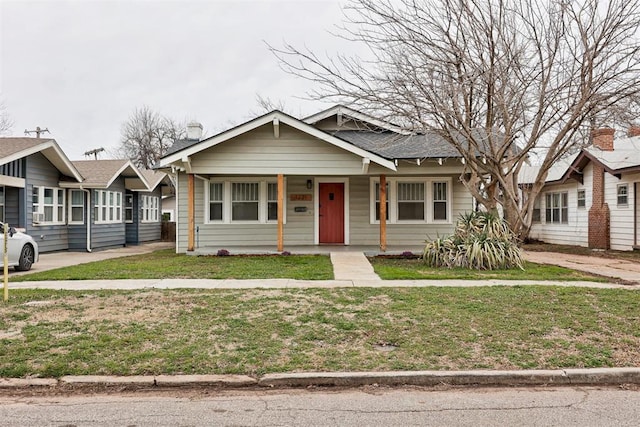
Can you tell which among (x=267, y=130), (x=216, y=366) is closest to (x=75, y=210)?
(x=267, y=130)

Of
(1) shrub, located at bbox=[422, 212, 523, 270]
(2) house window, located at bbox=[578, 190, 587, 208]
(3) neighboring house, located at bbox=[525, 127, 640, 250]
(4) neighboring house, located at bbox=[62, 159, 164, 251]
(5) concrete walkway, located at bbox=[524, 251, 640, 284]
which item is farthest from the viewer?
(2) house window, located at bbox=[578, 190, 587, 208]

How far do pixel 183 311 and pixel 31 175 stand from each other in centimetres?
1229

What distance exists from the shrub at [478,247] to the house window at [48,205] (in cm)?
1322

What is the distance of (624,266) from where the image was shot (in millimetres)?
12125

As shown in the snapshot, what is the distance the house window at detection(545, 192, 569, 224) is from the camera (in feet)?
68.2

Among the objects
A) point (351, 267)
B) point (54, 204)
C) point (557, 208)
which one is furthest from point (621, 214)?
point (54, 204)

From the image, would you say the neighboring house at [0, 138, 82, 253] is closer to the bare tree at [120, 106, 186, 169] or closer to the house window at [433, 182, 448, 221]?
the house window at [433, 182, 448, 221]

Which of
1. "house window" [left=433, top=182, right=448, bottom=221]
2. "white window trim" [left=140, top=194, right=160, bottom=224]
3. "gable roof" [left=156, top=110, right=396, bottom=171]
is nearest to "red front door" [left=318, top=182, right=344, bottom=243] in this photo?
"gable roof" [left=156, top=110, right=396, bottom=171]

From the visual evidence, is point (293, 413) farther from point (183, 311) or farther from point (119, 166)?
point (119, 166)

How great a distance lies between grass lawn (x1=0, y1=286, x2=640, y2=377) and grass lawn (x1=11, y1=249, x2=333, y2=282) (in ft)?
6.38

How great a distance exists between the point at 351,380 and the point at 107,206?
59.9ft

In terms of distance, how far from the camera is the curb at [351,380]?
172 inches

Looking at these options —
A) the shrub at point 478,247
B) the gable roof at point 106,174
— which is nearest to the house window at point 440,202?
the shrub at point 478,247

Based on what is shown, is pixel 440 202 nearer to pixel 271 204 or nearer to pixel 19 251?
pixel 271 204
